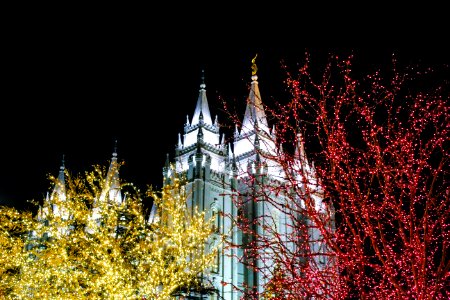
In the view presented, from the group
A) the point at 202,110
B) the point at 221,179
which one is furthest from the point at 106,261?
the point at 202,110

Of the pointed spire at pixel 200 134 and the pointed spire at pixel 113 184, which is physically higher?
the pointed spire at pixel 200 134

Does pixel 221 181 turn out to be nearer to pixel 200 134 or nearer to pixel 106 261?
pixel 200 134

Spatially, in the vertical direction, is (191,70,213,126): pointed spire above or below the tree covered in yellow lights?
above

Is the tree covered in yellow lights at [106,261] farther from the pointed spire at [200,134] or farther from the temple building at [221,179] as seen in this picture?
the pointed spire at [200,134]

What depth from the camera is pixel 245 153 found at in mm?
47875

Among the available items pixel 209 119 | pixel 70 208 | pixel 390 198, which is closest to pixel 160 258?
pixel 70 208

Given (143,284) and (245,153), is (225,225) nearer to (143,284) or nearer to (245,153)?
(245,153)

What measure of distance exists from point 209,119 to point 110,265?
2807 cm

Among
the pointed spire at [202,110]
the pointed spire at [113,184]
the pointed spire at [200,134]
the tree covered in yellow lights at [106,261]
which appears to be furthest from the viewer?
the pointed spire at [202,110]

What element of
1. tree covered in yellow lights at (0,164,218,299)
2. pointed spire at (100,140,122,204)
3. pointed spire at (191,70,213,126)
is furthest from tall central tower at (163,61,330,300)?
tree covered in yellow lights at (0,164,218,299)

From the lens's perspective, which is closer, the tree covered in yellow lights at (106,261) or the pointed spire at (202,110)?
the tree covered in yellow lights at (106,261)

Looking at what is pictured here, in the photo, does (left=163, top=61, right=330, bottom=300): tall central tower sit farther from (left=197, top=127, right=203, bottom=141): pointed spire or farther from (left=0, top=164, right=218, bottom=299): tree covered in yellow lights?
(left=0, top=164, right=218, bottom=299): tree covered in yellow lights


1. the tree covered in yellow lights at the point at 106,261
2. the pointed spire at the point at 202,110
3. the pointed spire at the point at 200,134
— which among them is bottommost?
the tree covered in yellow lights at the point at 106,261

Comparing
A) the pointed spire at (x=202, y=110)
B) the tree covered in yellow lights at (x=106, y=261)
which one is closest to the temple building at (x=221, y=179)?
the pointed spire at (x=202, y=110)
